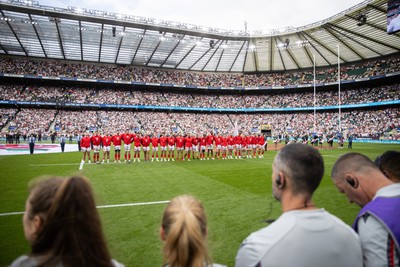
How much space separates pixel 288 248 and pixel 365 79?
54283 millimetres

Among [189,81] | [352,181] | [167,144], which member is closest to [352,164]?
[352,181]

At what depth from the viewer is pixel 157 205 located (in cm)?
721

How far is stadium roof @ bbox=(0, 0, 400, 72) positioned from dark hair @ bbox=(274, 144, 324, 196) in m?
36.2

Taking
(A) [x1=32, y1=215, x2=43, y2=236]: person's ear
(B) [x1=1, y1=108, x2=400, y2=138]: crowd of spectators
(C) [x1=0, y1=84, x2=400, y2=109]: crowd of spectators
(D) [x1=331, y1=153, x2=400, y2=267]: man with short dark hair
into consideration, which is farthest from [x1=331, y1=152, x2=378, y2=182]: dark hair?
(C) [x1=0, y1=84, x2=400, y2=109]: crowd of spectators

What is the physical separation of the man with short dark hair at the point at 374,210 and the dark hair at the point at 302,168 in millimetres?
545

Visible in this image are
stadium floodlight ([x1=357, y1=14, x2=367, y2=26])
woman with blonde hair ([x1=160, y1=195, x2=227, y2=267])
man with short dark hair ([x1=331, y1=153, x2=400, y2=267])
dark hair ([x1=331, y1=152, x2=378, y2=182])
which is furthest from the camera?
stadium floodlight ([x1=357, y1=14, x2=367, y2=26])

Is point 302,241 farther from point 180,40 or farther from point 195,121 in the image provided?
point 195,121

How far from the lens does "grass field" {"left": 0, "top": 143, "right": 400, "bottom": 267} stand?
457 centimetres

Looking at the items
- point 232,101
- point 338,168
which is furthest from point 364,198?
point 232,101

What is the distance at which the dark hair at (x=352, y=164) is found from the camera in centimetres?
A: 237

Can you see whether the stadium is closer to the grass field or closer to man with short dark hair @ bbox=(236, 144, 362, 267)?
the grass field

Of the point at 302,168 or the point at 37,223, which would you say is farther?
the point at 302,168

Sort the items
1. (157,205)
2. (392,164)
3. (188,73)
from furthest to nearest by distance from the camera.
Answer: (188,73)
(157,205)
(392,164)

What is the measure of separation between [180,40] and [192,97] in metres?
18.1
